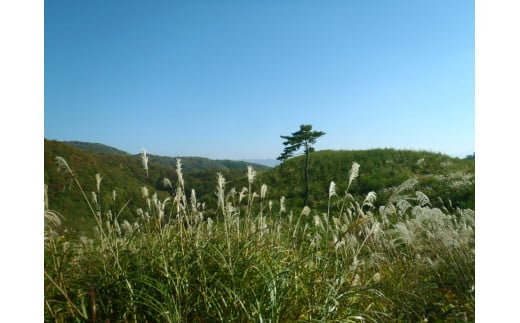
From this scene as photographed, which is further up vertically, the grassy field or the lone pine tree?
the lone pine tree

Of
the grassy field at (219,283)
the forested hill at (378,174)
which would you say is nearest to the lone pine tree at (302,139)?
the forested hill at (378,174)

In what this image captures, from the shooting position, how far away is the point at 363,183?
10234 mm

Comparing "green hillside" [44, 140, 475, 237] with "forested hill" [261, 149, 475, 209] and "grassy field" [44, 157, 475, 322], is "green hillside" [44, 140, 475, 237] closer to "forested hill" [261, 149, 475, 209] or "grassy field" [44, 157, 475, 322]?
"forested hill" [261, 149, 475, 209]

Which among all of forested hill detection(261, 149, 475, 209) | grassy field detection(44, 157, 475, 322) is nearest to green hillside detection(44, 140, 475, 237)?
forested hill detection(261, 149, 475, 209)

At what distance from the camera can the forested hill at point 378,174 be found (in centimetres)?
927

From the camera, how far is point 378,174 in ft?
34.7

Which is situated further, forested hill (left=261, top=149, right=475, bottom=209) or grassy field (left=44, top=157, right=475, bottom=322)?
forested hill (left=261, top=149, right=475, bottom=209)

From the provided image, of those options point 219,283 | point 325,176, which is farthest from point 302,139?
point 219,283

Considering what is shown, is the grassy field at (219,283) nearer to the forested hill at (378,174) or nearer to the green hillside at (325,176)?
the green hillside at (325,176)

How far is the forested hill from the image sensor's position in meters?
9.27

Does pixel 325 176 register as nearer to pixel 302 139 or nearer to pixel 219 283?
pixel 302 139
